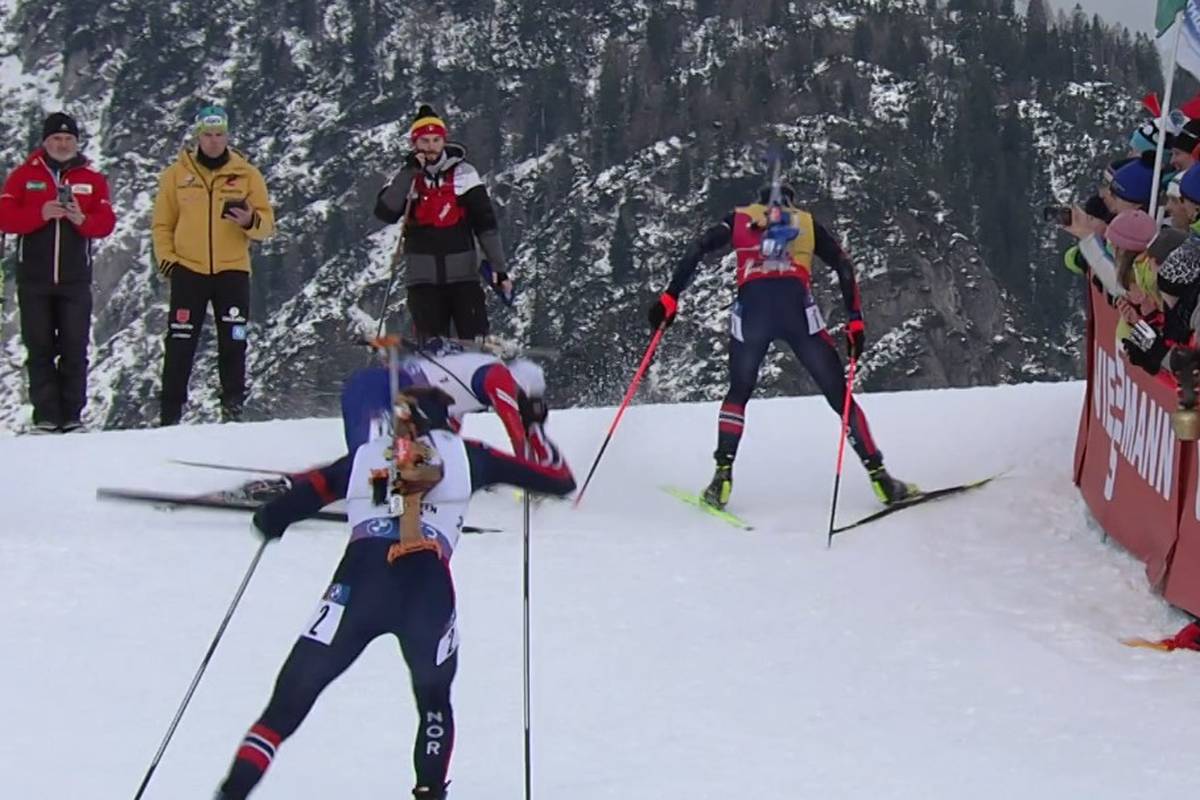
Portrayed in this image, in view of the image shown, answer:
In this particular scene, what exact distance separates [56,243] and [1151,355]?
6.14m

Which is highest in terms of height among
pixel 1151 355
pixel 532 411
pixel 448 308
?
pixel 1151 355

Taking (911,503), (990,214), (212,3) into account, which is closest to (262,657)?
(911,503)

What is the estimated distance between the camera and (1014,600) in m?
6.41

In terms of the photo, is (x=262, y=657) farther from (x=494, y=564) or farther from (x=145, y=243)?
(x=145, y=243)

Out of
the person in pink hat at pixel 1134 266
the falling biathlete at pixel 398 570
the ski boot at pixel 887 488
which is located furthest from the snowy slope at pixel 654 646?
the person in pink hat at pixel 1134 266

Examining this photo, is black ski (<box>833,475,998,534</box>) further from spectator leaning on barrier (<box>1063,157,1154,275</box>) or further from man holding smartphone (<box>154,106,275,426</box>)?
man holding smartphone (<box>154,106,275,426</box>)

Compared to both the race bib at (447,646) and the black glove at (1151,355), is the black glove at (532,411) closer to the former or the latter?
the race bib at (447,646)

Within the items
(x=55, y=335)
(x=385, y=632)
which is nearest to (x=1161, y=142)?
(x=385, y=632)

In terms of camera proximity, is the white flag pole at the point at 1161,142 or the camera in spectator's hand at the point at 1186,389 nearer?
the camera in spectator's hand at the point at 1186,389

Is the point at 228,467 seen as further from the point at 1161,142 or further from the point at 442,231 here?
the point at 1161,142

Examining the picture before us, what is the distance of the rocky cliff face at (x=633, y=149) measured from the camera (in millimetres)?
114375

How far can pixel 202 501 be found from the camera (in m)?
7.48

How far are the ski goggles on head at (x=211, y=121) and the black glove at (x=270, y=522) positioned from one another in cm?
506

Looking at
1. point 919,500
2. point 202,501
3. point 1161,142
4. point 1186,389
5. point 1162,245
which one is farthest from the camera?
point 919,500
